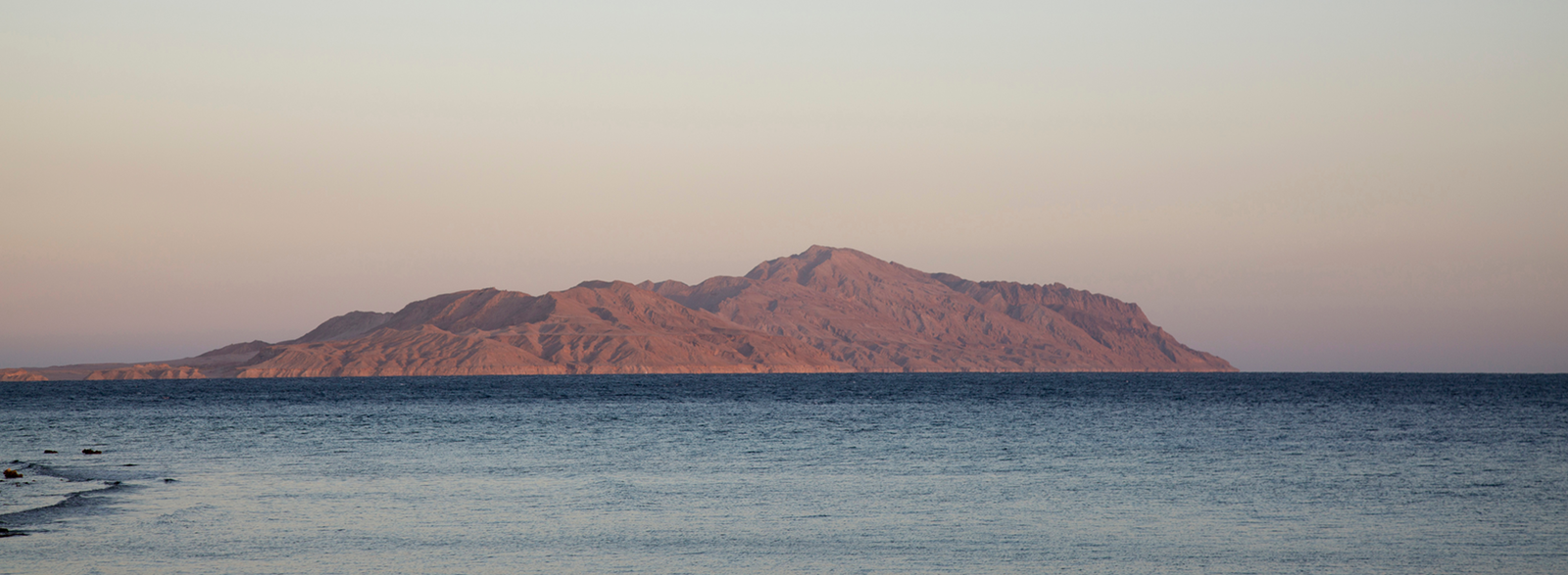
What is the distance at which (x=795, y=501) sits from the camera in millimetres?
29453

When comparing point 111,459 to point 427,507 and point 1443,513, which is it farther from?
point 1443,513

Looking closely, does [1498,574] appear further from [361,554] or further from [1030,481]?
[361,554]

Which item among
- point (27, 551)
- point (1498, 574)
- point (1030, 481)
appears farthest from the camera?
point (1030, 481)

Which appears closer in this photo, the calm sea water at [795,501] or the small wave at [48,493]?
the calm sea water at [795,501]

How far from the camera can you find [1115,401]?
100875mm

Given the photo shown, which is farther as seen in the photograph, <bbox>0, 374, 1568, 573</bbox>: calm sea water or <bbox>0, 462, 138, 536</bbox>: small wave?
<bbox>0, 462, 138, 536</bbox>: small wave

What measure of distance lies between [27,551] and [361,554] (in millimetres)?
5856

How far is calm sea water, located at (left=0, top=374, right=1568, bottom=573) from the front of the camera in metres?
21.5

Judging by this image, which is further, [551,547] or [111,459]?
[111,459]

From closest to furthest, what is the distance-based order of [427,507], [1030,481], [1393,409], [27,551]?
[27,551], [427,507], [1030,481], [1393,409]

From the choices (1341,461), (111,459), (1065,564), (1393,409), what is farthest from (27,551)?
(1393,409)

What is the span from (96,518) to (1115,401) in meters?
86.3

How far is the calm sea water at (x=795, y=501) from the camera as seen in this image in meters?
21.5

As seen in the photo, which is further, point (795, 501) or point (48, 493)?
point (48, 493)
